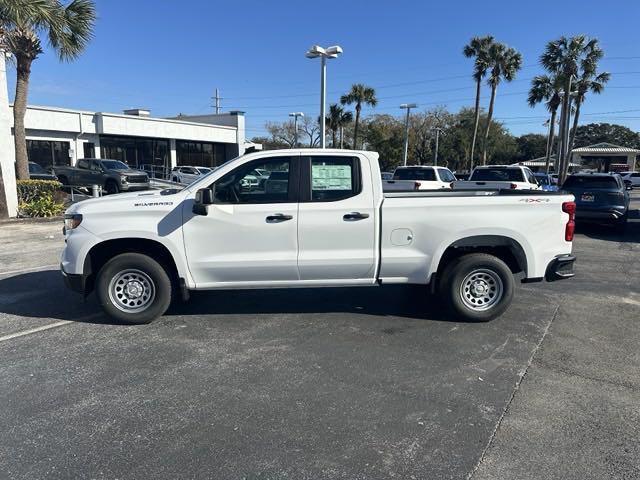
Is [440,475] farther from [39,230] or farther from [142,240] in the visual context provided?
[39,230]

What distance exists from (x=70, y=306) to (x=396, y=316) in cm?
403

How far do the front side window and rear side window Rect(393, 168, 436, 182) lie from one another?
12356mm

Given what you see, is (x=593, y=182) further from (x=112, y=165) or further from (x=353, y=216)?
(x=112, y=165)

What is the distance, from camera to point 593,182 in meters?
13.2

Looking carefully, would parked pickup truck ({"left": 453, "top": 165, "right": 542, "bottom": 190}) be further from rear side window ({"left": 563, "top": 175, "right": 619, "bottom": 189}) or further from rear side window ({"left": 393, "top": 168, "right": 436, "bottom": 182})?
rear side window ({"left": 563, "top": 175, "right": 619, "bottom": 189})

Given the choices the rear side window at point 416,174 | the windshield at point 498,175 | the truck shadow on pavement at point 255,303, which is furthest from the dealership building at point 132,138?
the truck shadow on pavement at point 255,303

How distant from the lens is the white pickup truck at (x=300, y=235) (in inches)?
202

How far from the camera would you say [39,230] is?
12.6 meters

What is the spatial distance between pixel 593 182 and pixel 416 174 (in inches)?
226

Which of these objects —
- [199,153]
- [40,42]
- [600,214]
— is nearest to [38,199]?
[40,42]

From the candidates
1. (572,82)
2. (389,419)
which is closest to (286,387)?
(389,419)

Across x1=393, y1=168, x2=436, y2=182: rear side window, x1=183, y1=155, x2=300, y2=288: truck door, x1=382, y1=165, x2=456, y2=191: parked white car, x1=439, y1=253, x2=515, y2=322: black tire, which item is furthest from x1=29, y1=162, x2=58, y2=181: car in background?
x1=439, y1=253, x2=515, y2=322: black tire

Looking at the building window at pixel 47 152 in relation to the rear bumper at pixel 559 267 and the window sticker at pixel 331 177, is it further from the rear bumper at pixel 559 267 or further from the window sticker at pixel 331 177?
the rear bumper at pixel 559 267

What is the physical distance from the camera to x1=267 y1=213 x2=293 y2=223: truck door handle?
5.14 metres
